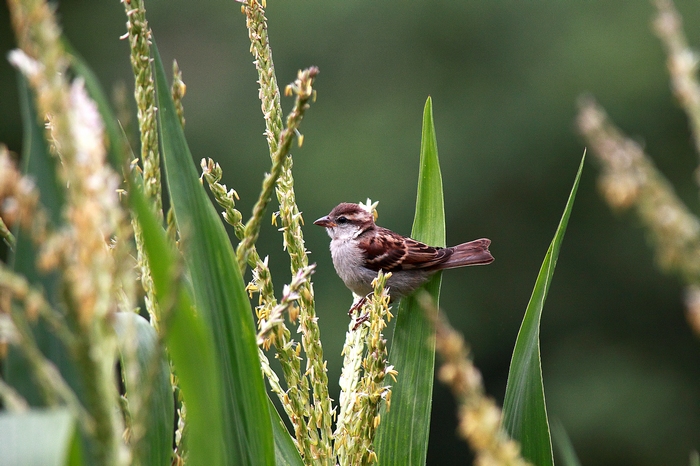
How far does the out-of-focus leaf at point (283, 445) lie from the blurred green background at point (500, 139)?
860cm

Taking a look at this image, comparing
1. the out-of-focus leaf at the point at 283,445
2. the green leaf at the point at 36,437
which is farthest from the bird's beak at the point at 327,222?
the green leaf at the point at 36,437

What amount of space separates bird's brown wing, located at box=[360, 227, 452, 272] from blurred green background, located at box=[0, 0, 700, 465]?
19.7ft

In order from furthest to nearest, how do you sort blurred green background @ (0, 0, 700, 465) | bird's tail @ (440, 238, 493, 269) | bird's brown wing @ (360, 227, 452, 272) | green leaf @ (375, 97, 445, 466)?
blurred green background @ (0, 0, 700, 465), bird's tail @ (440, 238, 493, 269), bird's brown wing @ (360, 227, 452, 272), green leaf @ (375, 97, 445, 466)

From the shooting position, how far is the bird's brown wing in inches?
135

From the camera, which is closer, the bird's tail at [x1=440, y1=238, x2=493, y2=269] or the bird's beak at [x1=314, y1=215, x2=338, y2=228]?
the bird's tail at [x1=440, y1=238, x2=493, y2=269]

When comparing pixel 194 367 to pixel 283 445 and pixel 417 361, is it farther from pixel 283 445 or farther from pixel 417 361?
pixel 417 361

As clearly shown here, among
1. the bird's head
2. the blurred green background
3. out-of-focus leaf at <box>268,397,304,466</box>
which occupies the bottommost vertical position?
out-of-focus leaf at <box>268,397,304,466</box>

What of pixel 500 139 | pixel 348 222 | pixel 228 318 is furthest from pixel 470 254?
pixel 500 139

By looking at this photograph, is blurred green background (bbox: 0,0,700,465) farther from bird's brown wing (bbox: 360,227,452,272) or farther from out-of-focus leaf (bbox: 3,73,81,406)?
out-of-focus leaf (bbox: 3,73,81,406)

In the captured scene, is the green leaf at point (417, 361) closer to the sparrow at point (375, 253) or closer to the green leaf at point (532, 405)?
the green leaf at point (532, 405)

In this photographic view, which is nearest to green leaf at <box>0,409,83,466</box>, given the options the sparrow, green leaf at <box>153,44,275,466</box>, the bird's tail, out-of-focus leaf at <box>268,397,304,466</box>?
green leaf at <box>153,44,275,466</box>

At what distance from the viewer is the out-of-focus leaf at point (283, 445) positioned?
1.20 meters

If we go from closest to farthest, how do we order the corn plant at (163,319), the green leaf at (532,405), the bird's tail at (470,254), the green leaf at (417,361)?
the corn plant at (163,319) < the green leaf at (532,405) < the green leaf at (417,361) < the bird's tail at (470,254)

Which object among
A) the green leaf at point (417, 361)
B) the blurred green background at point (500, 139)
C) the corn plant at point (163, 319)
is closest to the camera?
the corn plant at point (163, 319)
